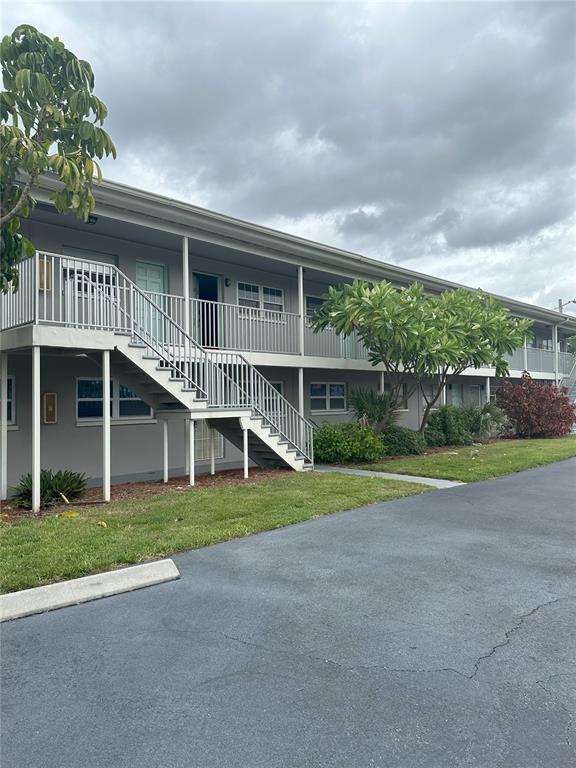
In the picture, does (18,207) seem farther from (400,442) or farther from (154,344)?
(400,442)

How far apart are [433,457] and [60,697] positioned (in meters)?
12.1

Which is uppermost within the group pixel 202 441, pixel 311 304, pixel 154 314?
pixel 311 304

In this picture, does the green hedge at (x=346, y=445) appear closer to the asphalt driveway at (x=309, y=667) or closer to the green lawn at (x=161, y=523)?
the green lawn at (x=161, y=523)

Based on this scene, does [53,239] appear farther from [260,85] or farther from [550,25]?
[550,25]

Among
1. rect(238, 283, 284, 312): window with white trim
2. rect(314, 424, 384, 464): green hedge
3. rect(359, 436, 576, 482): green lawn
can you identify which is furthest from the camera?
rect(238, 283, 284, 312): window with white trim

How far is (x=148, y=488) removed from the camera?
32.3ft

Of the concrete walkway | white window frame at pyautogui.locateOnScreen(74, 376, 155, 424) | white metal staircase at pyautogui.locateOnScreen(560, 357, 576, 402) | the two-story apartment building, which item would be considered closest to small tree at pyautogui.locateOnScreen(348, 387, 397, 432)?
the two-story apartment building

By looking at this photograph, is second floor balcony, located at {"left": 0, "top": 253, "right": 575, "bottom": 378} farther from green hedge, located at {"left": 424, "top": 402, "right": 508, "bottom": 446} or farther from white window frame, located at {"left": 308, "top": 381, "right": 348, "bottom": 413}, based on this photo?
green hedge, located at {"left": 424, "top": 402, "right": 508, "bottom": 446}

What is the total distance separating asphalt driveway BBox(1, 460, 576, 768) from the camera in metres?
2.45

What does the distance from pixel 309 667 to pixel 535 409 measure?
1959cm

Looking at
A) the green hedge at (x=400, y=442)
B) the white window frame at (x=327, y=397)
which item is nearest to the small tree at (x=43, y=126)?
the green hedge at (x=400, y=442)

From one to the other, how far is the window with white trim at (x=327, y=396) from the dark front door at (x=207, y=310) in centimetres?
440

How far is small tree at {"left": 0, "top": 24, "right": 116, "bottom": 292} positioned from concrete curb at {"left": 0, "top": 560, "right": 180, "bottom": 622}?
4161 millimetres

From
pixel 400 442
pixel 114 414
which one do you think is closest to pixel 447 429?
pixel 400 442
